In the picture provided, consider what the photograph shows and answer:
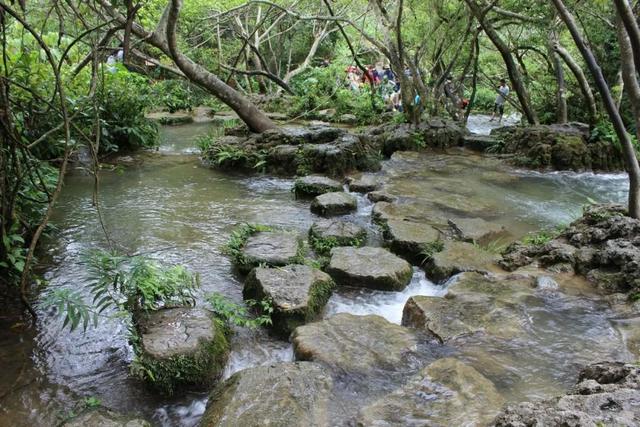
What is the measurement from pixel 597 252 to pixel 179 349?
4.15m

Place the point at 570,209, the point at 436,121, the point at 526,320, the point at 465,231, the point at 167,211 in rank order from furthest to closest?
the point at 436,121, the point at 570,209, the point at 167,211, the point at 465,231, the point at 526,320

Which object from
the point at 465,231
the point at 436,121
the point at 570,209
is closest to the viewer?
the point at 465,231

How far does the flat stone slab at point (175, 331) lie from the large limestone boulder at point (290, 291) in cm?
62

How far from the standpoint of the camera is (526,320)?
3988 millimetres

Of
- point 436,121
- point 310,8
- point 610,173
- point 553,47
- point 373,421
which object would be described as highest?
point 310,8

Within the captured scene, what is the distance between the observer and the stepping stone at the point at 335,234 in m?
5.80

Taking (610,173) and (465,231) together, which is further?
(610,173)

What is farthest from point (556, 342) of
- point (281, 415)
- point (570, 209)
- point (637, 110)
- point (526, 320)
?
point (570, 209)

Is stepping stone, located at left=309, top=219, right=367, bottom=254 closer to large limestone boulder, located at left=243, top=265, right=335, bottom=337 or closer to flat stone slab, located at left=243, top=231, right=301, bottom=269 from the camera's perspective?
flat stone slab, located at left=243, top=231, right=301, bottom=269

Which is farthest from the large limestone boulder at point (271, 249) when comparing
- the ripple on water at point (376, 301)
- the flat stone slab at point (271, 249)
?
the ripple on water at point (376, 301)

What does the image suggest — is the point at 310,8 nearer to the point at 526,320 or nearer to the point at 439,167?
the point at 439,167

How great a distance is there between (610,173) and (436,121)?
4124 millimetres

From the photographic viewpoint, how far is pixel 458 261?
17.1ft

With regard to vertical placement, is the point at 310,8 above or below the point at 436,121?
above
